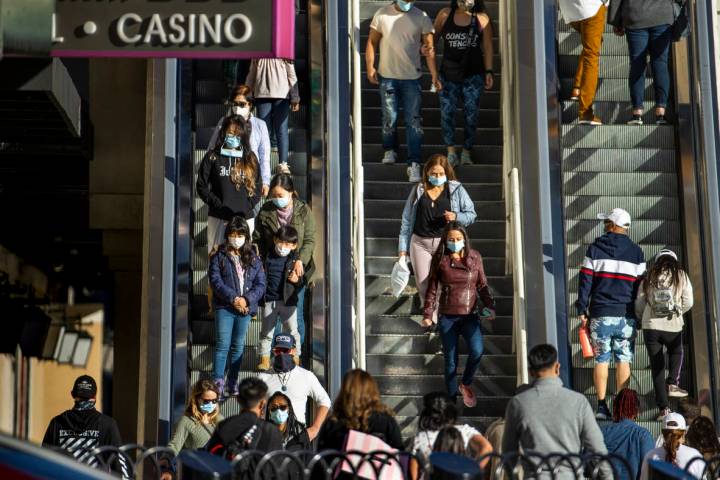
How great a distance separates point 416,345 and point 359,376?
14.7 feet

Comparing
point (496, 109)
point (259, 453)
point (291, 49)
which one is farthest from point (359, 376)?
point (496, 109)

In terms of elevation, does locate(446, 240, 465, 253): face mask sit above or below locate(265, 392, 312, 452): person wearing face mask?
above

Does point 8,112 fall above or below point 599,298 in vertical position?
above

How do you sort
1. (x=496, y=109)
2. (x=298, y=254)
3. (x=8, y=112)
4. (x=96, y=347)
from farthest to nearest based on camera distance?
(x=96, y=347) < (x=496, y=109) < (x=8, y=112) < (x=298, y=254)

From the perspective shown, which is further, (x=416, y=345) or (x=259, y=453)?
(x=416, y=345)

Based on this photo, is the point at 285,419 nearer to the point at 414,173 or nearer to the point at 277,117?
the point at 277,117

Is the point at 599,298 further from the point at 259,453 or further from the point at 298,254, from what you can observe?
the point at 259,453

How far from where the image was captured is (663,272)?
40.2 ft

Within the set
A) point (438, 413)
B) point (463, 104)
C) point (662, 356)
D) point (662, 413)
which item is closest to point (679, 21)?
point (463, 104)

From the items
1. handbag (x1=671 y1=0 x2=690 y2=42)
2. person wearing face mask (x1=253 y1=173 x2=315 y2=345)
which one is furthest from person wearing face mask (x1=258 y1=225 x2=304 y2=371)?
handbag (x1=671 y1=0 x2=690 y2=42)

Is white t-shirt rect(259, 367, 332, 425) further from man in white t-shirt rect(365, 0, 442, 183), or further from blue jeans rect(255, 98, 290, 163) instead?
man in white t-shirt rect(365, 0, 442, 183)

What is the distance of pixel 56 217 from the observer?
70.9 feet

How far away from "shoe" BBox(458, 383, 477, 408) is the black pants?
1416mm

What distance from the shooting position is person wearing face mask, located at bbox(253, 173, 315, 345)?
42.8 ft
